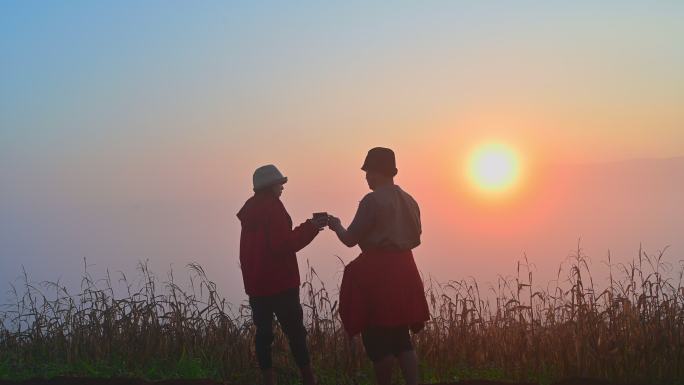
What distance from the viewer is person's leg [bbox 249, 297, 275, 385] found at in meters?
7.47

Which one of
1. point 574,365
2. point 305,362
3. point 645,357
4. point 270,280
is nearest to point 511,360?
point 574,365

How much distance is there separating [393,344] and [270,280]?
1.32 metres

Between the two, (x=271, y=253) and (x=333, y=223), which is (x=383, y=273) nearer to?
(x=333, y=223)

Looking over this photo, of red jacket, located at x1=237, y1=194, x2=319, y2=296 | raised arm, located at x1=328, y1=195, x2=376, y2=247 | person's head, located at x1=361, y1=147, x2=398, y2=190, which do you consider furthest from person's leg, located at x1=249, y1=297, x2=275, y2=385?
person's head, located at x1=361, y1=147, x2=398, y2=190

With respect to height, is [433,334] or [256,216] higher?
[256,216]

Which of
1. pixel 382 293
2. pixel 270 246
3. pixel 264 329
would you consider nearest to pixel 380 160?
pixel 382 293

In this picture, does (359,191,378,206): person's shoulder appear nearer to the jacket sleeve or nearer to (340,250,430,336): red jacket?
(340,250,430,336): red jacket

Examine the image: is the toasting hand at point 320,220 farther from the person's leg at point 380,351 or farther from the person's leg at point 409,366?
the person's leg at point 409,366

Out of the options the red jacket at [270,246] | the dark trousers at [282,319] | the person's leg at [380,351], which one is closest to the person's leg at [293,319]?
the dark trousers at [282,319]

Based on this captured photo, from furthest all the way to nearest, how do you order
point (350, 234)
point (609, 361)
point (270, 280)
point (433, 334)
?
point (433, 334), point (609, 361), point (270, 280), point (350, 234)

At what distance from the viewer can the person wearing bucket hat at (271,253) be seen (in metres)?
7.36

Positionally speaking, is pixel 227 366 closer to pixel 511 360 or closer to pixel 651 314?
pixel 511 360

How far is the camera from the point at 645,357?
27.8ft

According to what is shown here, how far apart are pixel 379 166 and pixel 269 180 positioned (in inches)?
45.7
